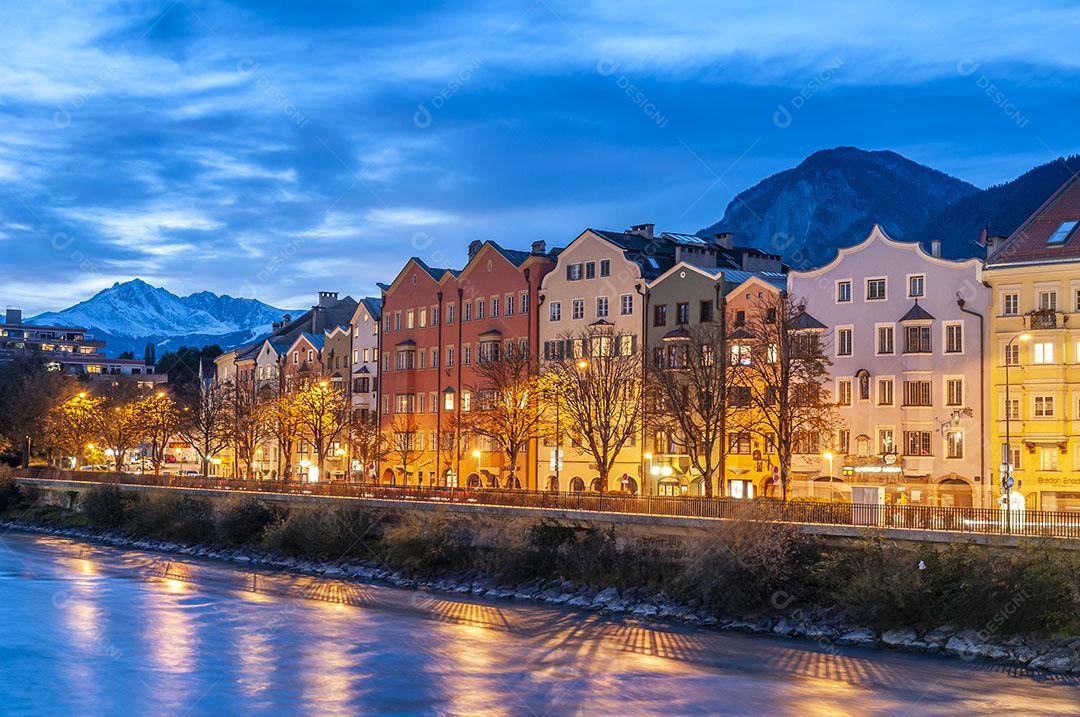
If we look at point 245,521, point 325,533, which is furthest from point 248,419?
point 325,533

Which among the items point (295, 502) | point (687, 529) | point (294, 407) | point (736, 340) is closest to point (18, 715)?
point (687, 529)

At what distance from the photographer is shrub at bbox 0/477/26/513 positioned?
117062 mm

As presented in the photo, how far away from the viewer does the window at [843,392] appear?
246 ft

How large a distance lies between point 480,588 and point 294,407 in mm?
43733

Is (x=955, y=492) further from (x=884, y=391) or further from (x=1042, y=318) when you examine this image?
(x=1042, y=318)

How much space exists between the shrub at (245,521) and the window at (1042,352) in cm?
4544

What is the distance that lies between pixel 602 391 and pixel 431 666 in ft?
125

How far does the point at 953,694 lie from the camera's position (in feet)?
128

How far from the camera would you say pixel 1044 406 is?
223 feet

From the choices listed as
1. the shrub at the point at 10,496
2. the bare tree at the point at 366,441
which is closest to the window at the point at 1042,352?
the bare tree at the point at 366,441

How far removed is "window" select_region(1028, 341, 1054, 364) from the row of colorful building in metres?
0.09

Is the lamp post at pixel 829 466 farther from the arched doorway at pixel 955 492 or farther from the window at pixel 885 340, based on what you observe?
the window at pixel 885 340

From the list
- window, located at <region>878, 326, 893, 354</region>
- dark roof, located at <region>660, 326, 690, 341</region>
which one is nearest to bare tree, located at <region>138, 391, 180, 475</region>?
dark roof, located at <region>660, 326, 690, 341</region>

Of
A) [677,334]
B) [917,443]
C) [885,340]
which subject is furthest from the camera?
[677,334]
